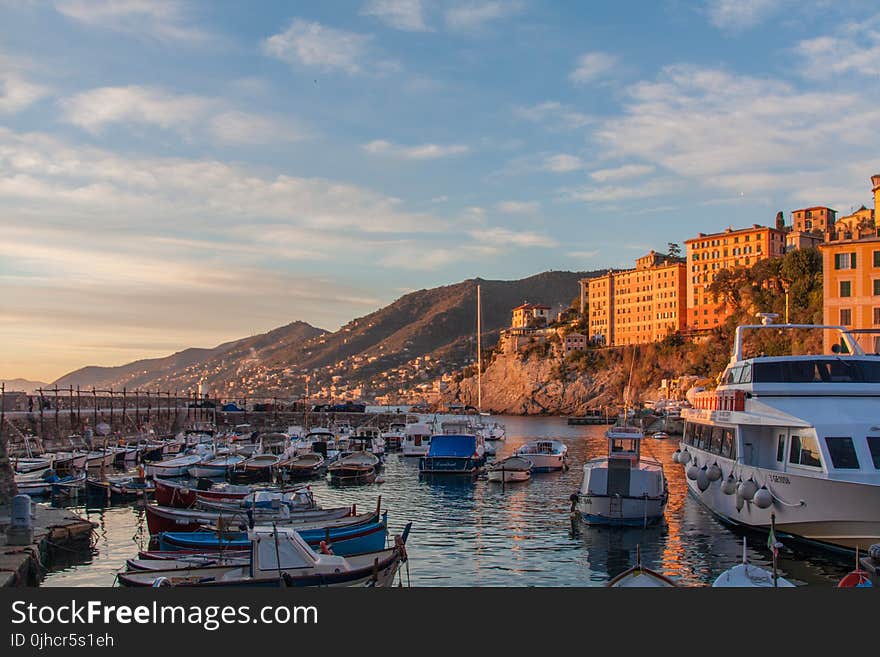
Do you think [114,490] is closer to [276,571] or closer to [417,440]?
[276,571]

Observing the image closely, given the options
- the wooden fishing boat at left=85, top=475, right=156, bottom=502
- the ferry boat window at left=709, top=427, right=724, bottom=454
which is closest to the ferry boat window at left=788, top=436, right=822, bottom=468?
the ferry boat window at left=709, top=427, right=724, bottom=454

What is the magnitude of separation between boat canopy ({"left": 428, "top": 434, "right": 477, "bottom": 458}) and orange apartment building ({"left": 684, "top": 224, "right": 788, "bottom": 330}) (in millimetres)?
118285

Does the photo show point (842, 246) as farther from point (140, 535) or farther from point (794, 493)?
point (140, 535)

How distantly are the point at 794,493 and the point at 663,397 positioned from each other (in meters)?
133

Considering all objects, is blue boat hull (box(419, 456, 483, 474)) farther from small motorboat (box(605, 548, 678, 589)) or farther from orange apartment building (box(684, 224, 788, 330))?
orange apartment building (box(684, 224, 788, 330))

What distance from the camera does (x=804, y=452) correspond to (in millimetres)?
25438

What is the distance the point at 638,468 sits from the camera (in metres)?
34.2

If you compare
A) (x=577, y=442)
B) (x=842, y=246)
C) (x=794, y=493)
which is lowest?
(x=577, y=442)

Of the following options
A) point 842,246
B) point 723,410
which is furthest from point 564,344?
point 723,410

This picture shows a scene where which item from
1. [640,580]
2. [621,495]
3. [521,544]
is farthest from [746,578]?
[621,495]

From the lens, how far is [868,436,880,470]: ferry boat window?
23869 mm

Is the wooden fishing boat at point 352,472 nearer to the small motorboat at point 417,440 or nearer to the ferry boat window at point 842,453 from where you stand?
the small motorboat at point 417,440

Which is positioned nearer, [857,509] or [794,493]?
[857,509]

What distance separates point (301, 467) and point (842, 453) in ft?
124
